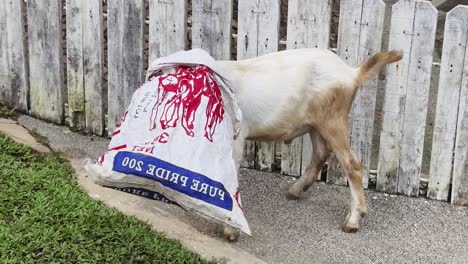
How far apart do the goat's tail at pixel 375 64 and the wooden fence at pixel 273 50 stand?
0.34 metres

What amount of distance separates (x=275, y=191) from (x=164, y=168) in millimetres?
1699

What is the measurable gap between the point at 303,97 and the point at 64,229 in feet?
5.30

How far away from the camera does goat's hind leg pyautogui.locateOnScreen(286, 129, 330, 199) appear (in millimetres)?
5445

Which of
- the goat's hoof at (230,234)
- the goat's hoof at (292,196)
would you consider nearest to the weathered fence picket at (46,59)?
the goat's hoof at (292,196)

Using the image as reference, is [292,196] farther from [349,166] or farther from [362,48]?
[362,48]

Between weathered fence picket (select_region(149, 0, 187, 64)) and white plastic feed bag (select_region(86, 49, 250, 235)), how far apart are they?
4.65ft

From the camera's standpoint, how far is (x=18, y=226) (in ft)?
15.1

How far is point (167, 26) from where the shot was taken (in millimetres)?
5848

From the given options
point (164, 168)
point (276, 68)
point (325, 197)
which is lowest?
point (325, 197)

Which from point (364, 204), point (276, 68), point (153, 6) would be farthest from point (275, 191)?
point (153, 6)

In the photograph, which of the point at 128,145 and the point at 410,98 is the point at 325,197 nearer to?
the point at 410,98

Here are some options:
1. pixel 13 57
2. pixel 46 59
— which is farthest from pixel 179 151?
pixel 13 57

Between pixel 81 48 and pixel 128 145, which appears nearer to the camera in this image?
pixel 128 145

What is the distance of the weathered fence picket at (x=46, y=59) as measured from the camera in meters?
6.23
